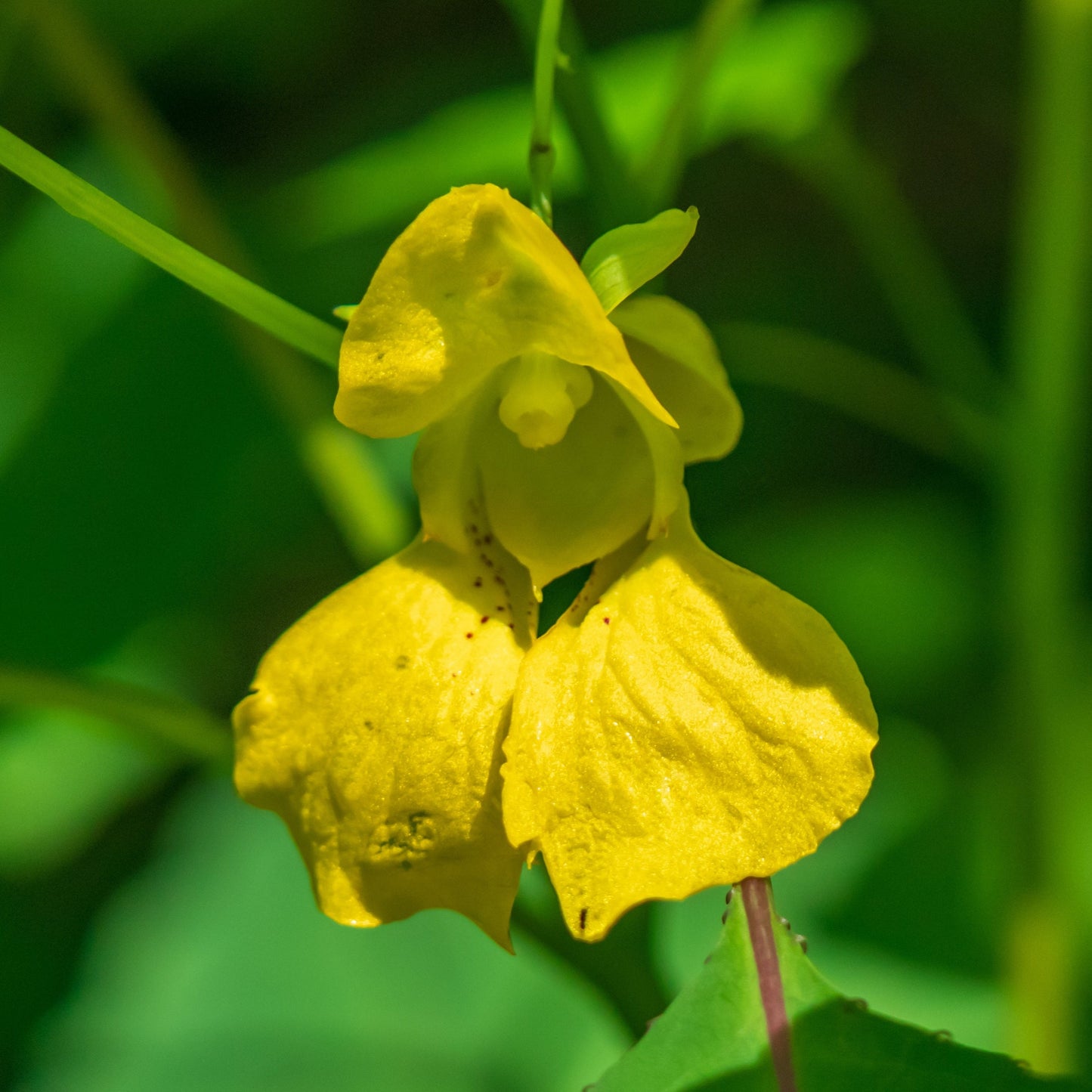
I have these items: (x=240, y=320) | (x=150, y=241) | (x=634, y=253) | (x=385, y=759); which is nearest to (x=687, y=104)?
(x=634, y=253)

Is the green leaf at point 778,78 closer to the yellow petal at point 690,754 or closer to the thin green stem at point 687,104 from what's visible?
the thin green stem at point 687,104

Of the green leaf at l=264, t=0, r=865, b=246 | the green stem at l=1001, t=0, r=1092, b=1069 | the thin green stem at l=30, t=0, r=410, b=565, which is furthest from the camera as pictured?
the green leaf at l=264, t=0, r=865, b=246

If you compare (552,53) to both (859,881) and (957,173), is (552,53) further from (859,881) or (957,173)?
(957,173)

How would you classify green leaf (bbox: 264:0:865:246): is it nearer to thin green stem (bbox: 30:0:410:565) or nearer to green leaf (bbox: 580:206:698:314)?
thin green stem (bbox: 30:0:410:565)

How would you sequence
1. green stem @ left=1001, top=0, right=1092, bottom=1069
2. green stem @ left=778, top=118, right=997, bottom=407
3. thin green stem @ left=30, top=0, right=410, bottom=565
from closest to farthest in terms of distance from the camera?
thin green stem @ left=30, top=0, right=410, bottom=565 → green stem @ left=1001, top=0, right=1092, bottom=1069 → green stem @ left=778, top=118, right=997, bottom=407

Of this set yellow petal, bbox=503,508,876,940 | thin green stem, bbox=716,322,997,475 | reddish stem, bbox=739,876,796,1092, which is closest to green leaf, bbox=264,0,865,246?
thin green stem, bbox=716,322,997,475

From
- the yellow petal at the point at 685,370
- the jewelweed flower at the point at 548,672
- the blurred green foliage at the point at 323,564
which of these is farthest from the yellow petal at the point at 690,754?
the blurred green foliage at the point at 323,564
